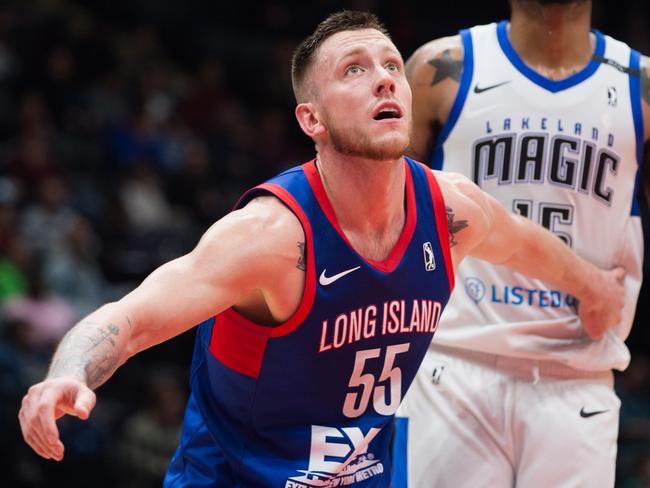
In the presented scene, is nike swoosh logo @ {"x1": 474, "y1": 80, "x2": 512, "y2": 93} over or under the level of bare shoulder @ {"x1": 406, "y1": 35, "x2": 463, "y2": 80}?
under

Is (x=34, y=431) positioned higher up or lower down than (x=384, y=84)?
lower down

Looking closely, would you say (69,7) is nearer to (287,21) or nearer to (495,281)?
(287,21)

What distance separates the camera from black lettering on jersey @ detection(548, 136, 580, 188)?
4.70 metres

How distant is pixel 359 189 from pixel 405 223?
24cm

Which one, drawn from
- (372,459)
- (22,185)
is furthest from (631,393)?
(372,459)

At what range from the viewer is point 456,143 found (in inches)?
188

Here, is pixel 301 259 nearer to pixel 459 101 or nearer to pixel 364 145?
pixel 364 145

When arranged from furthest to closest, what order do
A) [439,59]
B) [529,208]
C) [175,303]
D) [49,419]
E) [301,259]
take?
[439,59] < [529,208] < [301,259] < [175,303] < [49,419]

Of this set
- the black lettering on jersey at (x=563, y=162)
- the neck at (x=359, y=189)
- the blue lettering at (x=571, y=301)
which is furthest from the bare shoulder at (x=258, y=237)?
the blue lettering at (x=571, y=301)

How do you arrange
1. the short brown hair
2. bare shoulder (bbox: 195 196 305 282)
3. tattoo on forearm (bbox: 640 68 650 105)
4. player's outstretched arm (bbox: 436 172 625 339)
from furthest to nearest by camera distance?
tattoo on forearm (bbox: 640 68 650 105) < player's outstretched arm (bbox: 436 172 625 339) < the short brown hair < bare shoulder (bbox: 195 196 305 282)

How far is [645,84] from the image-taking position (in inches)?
190

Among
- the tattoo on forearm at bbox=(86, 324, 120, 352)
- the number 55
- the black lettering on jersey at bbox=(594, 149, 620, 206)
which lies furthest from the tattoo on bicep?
the black lettering on jersey at bbox=(594, 149, 620, 206)

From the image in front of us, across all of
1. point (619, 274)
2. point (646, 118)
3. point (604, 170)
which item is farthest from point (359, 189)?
point (646, 118)

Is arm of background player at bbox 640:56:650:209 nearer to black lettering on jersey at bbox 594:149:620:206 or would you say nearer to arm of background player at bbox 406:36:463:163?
black lettering on jersey at bbox 594:149:620:206
